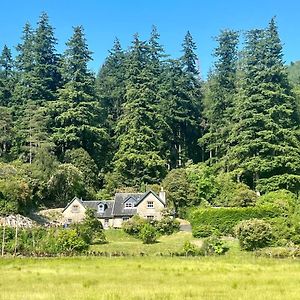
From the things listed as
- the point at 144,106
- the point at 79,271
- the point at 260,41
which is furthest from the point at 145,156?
the point at 79,271

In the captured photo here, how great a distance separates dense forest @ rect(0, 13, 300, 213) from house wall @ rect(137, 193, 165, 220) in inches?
106

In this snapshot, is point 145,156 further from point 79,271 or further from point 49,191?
point 79,271

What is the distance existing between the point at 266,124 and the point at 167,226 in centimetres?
1749

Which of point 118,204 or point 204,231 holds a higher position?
point 118,204

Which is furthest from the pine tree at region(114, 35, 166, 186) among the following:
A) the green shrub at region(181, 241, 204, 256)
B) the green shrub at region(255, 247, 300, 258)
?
the green shrub at region(255, 247, 300, 258)

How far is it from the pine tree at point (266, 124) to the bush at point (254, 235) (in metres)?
13.1

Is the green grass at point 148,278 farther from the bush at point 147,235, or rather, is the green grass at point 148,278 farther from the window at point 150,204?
the window at point 150,204

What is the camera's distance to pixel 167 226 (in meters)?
47.9

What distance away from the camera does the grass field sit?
18094mm

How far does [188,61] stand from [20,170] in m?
31.9

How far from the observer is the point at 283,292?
18.7m

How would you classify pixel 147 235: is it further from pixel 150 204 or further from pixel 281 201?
pixel 281 201

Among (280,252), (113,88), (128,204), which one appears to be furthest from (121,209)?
(113,88)

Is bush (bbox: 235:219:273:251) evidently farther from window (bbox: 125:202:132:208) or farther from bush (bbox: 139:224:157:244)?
window (bbox: 125:202:132:208)
